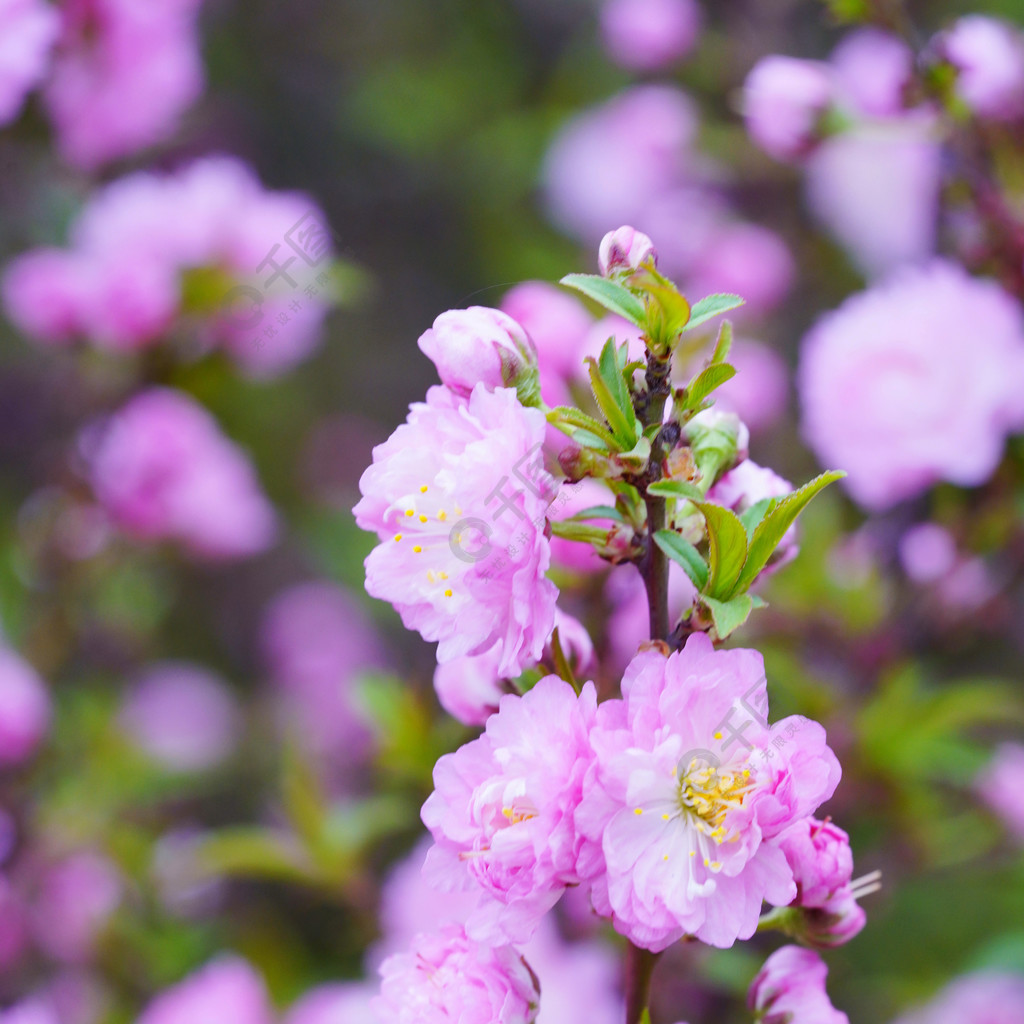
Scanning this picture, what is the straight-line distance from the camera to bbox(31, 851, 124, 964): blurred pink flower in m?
1.26

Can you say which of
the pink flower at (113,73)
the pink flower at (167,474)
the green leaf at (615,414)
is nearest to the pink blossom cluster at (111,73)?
the pink flower at (113,73)

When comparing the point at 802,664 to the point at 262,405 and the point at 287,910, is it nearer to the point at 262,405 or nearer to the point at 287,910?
the point at 287,910

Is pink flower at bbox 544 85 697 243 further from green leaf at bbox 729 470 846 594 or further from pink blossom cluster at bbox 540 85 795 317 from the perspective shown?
green leaf at bbox 729 470 846 594

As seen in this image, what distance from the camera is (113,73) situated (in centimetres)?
126

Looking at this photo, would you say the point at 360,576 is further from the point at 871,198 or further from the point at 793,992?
the point at 793,992

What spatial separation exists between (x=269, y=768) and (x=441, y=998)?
1438 mm

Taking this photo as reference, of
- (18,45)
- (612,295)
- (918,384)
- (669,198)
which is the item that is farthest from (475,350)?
(669,198)

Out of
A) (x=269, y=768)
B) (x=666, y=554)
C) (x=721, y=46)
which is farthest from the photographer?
(x=269, y=768)

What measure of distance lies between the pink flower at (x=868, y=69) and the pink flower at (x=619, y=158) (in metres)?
0.24

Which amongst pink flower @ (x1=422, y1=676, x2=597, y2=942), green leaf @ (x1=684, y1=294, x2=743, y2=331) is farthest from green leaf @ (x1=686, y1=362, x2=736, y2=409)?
pink flower @ (x1=422, y1=676, x2=597, y2=942)

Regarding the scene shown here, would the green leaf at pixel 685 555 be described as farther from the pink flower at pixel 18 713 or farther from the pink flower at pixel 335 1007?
the pink flower at pixel 18 713

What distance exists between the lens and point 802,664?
118 cm

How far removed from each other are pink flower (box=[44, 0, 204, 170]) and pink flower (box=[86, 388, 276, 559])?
12.0 inches

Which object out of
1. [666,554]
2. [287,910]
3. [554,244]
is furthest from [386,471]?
[554,244]
